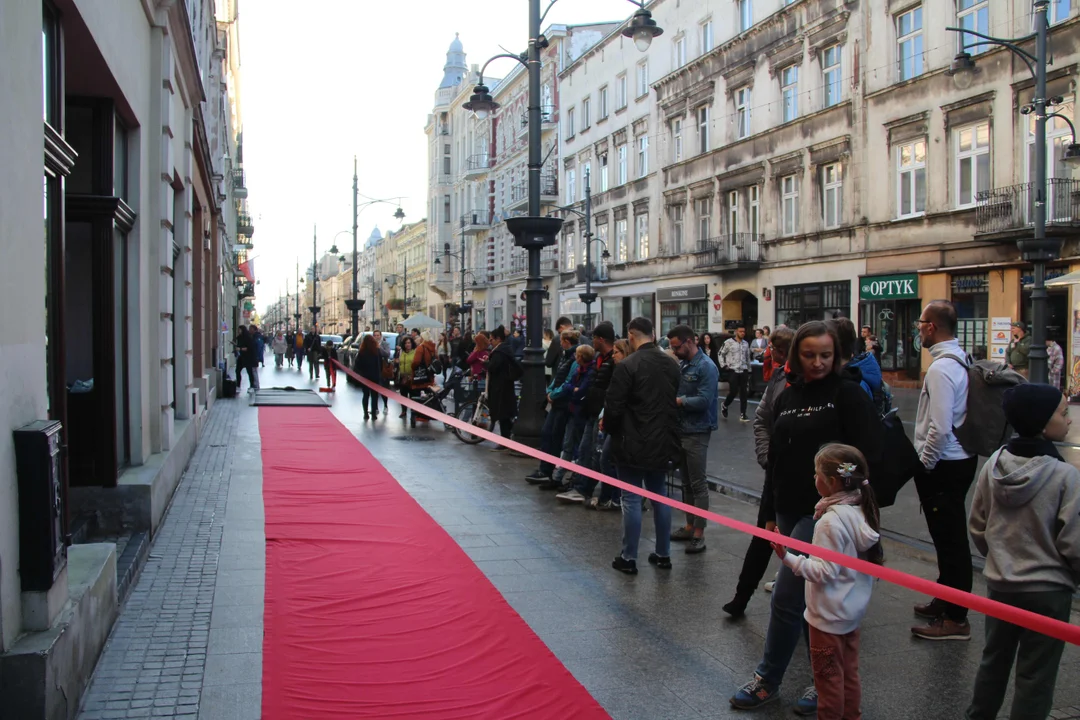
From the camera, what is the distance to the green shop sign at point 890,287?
24781mm

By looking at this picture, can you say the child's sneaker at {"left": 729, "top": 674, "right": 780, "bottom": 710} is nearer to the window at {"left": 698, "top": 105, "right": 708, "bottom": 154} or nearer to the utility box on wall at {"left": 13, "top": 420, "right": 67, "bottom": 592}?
the utility box on wall at {"left": 13, "top": 420, "right": 67, "bottom": 592}

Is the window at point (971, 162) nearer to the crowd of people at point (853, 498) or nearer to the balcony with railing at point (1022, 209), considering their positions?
the balcony with railing at point (1022, 209)

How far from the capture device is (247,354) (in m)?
24.8

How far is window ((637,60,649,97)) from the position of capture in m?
39.9

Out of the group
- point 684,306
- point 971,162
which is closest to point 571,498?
point 971,162

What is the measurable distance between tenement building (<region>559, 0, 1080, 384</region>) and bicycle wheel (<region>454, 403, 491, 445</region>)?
43.1 ft

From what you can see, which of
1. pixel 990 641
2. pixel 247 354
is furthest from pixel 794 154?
pixel 990 641

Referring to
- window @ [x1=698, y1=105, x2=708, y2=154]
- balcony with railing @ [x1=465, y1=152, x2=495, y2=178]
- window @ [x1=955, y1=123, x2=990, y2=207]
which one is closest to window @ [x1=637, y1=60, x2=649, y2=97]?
window @ [x1=698, y1=105, x2=708, y2=154]

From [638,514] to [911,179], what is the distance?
21.7 metres

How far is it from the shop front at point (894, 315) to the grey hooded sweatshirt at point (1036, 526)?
22.5 meters

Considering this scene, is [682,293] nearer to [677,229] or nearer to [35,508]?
[677,229]

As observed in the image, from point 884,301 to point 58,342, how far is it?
965 inches

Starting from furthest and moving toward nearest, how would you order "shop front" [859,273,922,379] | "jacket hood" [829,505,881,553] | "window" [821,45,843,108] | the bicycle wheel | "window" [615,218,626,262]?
"window" [615,218,626,262], "window" [821,45,843,108], "shop front" [859,273,922,379], the bicycle wheel, "jacket hood" [829,505,881,553]

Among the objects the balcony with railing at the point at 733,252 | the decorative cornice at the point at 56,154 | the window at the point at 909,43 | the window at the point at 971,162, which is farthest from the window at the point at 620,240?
the decorative cornice at the point at 56,154
